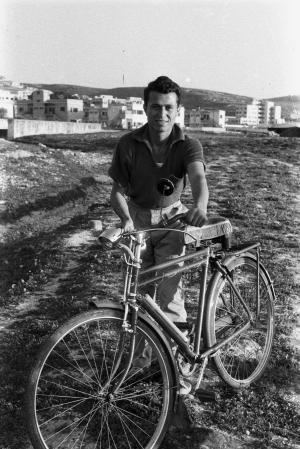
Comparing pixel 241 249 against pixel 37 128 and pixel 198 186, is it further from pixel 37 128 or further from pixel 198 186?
pixel 37 128

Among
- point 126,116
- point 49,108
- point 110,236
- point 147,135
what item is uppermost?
point 49,108

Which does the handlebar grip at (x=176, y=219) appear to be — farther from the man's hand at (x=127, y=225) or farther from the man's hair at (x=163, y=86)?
the man's hair at (x=163, y=86)

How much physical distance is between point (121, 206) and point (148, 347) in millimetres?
1079

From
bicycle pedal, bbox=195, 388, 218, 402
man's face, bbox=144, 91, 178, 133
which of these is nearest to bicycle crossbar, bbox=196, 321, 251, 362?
bicycle pedal, bbox=195, 388, 218, 402

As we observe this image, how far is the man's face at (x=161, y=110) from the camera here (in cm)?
409

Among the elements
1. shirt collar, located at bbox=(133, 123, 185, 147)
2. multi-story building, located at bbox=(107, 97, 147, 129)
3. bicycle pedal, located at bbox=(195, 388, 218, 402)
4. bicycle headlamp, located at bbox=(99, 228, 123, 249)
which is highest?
multi-story building, located at bbox=(107, 97, 147, 129)

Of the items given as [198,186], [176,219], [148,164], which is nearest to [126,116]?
[148,164]

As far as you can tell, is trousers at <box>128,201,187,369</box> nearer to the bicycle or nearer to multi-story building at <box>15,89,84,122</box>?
the bicycle

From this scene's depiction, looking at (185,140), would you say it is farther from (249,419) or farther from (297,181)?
(297,181)

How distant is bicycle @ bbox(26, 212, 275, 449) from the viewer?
3418mm

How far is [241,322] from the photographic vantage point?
4594mm

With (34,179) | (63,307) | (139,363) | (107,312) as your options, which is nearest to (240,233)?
(63,307)

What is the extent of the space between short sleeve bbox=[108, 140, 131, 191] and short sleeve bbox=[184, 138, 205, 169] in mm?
468

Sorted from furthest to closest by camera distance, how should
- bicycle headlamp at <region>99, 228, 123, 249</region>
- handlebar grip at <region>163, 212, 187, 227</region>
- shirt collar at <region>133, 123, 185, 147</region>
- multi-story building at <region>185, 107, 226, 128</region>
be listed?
multi-story building at <region>185, 107, 226, 128</region>, shirt collar at <region>133, 123, 185, 147</region>, handlebar grip at <region>163, 212, 187, 227</region>, bicycle headlamp at <region>99, 228, 123, 249</region>
